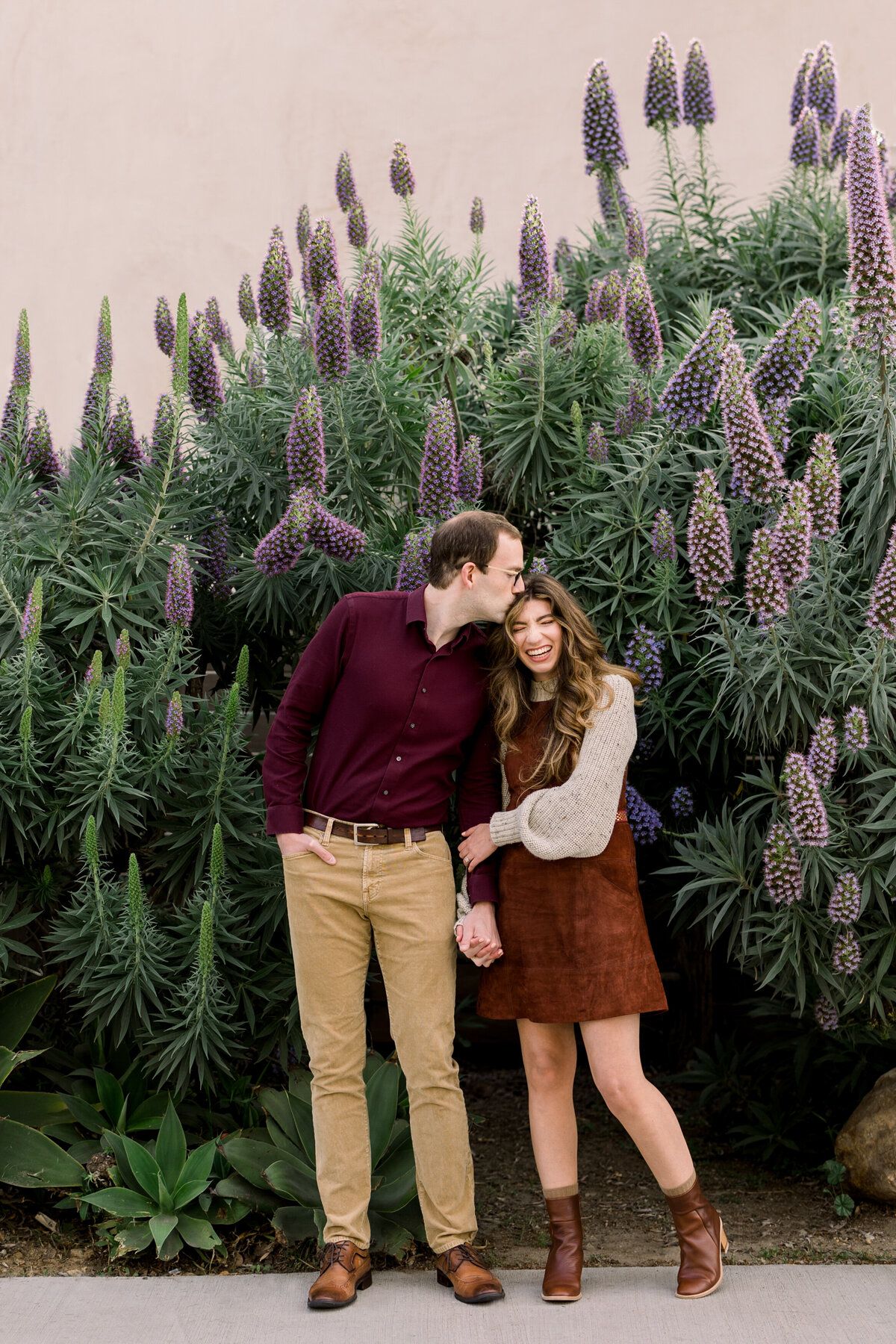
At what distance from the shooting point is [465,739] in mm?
3109

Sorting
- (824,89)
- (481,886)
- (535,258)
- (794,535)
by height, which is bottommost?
(481,886)

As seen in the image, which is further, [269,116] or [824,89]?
[269,116]

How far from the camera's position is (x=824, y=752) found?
9.87ft

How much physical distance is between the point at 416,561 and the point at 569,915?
126 cm

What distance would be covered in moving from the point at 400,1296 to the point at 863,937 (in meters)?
1.59

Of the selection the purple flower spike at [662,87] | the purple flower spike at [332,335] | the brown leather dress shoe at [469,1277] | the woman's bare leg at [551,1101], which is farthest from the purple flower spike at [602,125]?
the brown leather dress shoe at [469,1277]

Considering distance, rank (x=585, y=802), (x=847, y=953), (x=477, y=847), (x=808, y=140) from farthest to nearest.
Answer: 1. (x=808, y=140)
2. (x=847, y=953)
3. (x=477, y=847)
4. (x=585, y=802)

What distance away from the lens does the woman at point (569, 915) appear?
2.83 metres

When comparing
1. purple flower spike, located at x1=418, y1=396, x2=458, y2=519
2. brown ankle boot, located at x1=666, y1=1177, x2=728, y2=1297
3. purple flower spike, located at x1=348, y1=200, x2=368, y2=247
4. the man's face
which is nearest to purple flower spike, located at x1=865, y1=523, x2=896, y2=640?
the man's face

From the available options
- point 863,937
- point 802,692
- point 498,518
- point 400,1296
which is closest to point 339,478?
point 498,518

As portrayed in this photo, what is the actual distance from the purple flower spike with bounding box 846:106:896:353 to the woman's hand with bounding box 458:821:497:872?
5.45 feet

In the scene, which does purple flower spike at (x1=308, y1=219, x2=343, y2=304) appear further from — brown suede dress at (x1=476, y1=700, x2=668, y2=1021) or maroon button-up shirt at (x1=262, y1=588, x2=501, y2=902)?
brown suede dress at (x1=476, y1=700, x2=668, y2=1021)

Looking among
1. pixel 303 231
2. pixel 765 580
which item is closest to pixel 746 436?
pixel 765 580

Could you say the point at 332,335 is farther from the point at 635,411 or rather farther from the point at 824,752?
the point at 824,752
